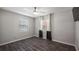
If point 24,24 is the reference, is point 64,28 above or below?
below

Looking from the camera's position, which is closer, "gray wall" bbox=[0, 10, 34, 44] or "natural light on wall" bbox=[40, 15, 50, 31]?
"gray wall" bbox=[0, 10, 34, 44]

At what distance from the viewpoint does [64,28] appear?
3.94m

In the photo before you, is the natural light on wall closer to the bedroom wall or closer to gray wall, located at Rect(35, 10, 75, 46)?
gray wall, located at Rect(35, 10, 75, 46)

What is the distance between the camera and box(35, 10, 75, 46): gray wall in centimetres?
361

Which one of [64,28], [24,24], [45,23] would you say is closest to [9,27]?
[24,24]

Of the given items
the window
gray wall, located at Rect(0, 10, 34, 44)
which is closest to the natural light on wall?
the window

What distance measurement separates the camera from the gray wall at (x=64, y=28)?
3.61 meters

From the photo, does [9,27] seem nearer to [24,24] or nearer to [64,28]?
[24,24]

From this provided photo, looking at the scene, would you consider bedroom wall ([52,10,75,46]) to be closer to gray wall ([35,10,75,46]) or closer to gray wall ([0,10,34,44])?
gray wall ([35,10,75,46])

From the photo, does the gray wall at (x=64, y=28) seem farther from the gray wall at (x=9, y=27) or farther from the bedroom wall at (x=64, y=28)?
the gray wall at (x=9, y=27)

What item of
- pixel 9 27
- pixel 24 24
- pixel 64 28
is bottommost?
pixel 64 28
